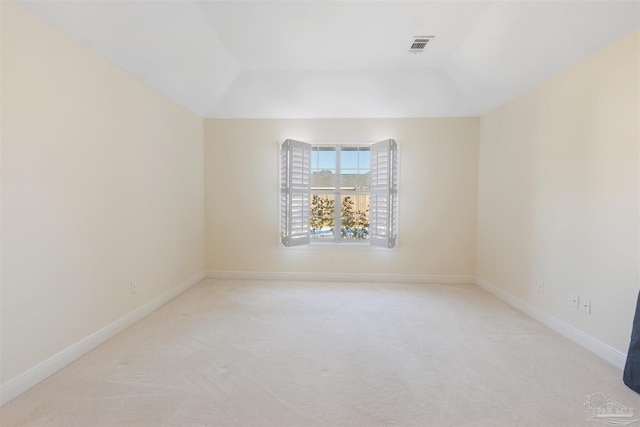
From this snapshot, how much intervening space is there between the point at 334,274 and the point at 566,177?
2.94 metres

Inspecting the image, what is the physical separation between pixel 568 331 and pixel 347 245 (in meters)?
2.60

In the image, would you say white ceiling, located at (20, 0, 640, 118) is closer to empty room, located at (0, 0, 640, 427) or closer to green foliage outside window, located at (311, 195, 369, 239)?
empty room, located at (0, 0, 640, 427)

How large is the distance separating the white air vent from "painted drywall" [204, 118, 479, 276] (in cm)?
113

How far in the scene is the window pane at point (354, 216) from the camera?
4.50 meters

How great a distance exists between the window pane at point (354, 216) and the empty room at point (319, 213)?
0.05 metres

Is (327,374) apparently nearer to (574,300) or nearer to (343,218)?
(574,300)

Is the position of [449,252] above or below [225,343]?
above

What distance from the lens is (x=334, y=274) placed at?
4.32 m

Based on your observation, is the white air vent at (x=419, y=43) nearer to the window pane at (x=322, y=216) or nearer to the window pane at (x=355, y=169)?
the window pane at (x=355, y=169)

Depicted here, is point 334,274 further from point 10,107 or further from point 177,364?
point 10,107

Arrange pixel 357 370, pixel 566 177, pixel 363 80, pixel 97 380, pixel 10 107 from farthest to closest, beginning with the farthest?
pixel 363 80, pixel 566 177, pixel 357 370, pixel 97 380, pixel 10 107

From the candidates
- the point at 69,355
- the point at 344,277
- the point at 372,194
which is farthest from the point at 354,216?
the point at 69,355

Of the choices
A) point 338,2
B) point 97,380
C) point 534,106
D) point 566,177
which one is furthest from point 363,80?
point 97,380

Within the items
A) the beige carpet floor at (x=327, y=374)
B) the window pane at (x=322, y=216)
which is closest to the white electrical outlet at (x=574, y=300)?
the beige carpet floor at (x=327, y=374)
